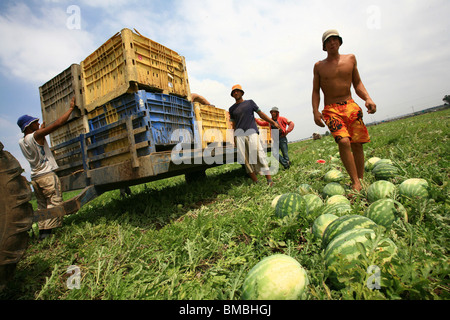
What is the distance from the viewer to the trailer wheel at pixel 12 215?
6.03 ft

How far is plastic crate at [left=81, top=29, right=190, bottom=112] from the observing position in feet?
10.5

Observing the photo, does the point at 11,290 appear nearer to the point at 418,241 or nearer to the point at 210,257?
the point at 210,257

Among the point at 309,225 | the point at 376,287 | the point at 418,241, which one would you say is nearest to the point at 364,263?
the point at 376,287

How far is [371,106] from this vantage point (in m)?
3.56

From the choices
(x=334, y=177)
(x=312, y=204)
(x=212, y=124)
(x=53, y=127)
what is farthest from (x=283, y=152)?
(x=53, y=127)

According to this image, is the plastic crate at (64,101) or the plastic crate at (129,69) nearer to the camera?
the plastic crate at (129,69)

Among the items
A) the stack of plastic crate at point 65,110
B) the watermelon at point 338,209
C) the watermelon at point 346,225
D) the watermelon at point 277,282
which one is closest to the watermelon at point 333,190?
the watermelon at point 338,209

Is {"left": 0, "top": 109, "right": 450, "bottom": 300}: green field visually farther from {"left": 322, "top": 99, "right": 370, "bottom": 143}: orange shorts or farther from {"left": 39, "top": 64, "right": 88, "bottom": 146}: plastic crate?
{"left": 39, "top": 64, "right": 88, "bottom": 146}: plastic crate

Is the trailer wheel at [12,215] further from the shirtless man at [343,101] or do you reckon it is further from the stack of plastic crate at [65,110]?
the shirtless man at [343,101]

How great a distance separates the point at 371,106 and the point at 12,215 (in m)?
4.79

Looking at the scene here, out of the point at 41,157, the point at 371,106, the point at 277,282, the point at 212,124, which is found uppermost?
the point at 212,124

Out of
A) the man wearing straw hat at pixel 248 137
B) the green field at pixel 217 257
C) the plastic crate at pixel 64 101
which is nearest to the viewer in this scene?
the green field at pixel 217 257

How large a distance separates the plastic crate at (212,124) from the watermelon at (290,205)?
2.31 m

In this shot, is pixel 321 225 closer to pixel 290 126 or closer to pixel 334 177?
pixel 334 177
